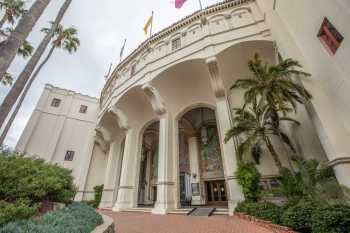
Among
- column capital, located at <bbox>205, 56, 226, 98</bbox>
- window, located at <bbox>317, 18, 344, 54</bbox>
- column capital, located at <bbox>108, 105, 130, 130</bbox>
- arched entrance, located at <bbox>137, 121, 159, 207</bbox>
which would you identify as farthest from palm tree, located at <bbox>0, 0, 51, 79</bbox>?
arched entrance, located at <bbox>137, 121, 159, 207</bbox>

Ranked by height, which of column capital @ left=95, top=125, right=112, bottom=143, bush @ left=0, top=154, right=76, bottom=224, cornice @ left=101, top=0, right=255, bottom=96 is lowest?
bush @ left=0, top=154, right=76, bottom=224

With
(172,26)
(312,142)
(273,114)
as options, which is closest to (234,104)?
(273,114)

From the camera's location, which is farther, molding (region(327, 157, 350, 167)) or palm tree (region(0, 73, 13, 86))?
palm tree (region(0, 73, 13, 86))

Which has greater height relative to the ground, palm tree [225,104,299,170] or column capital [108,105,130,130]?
column capital [108,105,130,130]

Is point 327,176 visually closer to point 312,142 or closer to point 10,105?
point 312,142

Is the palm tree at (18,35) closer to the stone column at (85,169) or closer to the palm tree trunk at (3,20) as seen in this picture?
the palm tree trunk at (3,20)

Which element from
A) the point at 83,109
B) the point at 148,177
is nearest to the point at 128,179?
the point at 148,177

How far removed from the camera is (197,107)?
12.3 meters

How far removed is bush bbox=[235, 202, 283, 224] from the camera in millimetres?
5125

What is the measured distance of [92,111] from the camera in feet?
70.4

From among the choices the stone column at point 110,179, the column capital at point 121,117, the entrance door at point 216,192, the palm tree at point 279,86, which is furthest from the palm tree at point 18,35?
the entrance door at point 216,192

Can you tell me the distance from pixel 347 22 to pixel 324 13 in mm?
1156

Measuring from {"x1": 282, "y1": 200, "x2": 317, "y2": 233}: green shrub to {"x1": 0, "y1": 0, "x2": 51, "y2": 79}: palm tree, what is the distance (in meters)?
8.33

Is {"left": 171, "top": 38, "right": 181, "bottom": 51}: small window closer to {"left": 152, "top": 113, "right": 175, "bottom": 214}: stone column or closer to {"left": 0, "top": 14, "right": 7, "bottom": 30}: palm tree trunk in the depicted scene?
{"left": 152, "top": 113, "right": 175, "bottom": 214}: stone column
